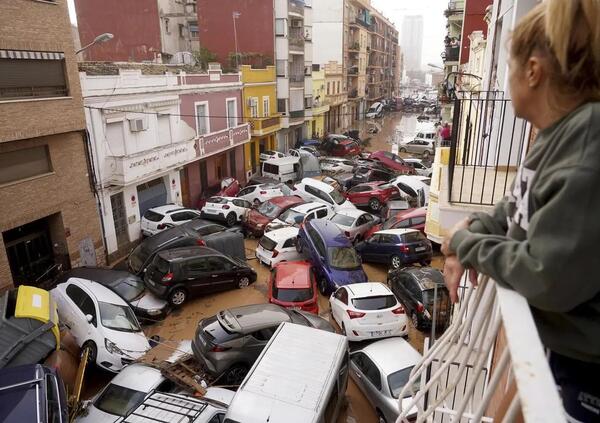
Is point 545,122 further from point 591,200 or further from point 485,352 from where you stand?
point 485,352

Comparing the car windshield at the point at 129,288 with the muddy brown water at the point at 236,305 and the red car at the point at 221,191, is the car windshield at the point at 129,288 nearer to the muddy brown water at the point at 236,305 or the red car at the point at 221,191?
the muddy brown water at the point at 236,305

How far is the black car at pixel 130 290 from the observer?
36.8 ft

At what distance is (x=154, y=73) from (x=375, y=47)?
54052 millimetres

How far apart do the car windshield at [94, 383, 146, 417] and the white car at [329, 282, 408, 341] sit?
4926 mm

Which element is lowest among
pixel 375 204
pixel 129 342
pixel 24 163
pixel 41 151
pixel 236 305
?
pixel 236 305

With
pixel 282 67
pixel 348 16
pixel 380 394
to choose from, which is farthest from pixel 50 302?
pixel 348 16

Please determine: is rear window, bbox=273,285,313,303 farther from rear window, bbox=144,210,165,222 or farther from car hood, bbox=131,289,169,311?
rear window, bbox=144,210,165,222

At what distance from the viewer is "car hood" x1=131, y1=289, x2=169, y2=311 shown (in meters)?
11.4

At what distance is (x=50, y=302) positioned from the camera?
29.1 feet

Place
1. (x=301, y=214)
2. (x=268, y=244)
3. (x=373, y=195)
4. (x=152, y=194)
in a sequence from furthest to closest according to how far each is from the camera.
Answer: (x=373, y=195), (x=152, y=194), (x=301, y=214), (x=268, y=244)

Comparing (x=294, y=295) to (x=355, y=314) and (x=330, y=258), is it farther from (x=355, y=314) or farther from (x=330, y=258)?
(x=330, y=258)

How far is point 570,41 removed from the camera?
1196 mm

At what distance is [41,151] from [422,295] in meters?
11.8

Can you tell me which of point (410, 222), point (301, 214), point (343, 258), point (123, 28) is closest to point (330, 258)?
point (343, 258)
